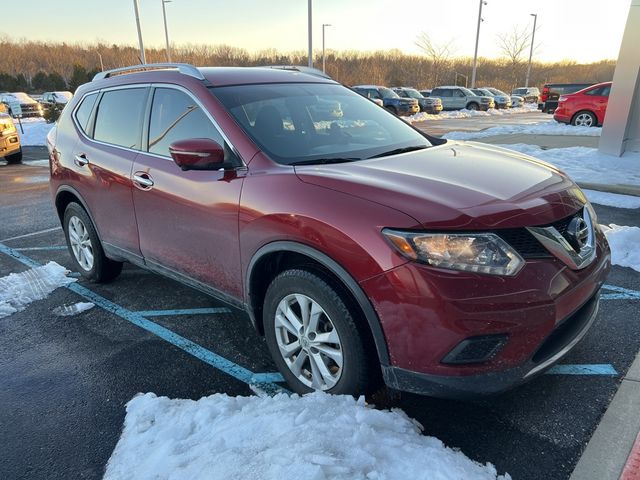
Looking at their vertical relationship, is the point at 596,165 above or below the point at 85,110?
below

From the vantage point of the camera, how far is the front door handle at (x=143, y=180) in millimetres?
3418

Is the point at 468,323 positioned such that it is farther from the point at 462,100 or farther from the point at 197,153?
the point at 462,100

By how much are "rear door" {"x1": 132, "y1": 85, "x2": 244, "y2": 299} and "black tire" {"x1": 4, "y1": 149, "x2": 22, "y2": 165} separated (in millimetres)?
11904

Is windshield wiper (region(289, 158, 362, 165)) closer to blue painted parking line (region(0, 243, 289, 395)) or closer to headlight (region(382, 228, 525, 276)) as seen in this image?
headlight (region(382, 228, 525, 276))

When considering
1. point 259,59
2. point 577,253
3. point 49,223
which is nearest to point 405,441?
point 577,253

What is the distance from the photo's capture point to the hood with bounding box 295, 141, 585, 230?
85.6 inches

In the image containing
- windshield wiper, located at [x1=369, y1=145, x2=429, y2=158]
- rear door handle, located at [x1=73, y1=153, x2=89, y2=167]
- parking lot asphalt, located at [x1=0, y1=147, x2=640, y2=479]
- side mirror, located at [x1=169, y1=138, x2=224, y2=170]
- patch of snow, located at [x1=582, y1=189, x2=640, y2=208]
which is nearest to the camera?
parking lot asphalt, located at [x1=0, y1=147, x2=640, y2=479]

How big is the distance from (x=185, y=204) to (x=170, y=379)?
1.12 m

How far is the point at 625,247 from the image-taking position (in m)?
4.73

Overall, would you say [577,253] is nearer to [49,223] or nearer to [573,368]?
[573,368]

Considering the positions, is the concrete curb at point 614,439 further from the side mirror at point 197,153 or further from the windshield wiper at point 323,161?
the side mirror at point 197,153

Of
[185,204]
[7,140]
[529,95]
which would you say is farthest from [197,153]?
[529,95]

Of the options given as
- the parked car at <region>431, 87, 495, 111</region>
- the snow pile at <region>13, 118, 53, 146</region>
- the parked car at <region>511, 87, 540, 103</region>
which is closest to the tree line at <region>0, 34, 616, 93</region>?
the parked car at <region>511, 87, 540, 103</region>

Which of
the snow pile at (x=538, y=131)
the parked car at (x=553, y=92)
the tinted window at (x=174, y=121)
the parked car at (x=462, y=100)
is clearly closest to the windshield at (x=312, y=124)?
the tinted window at (x=174, y=121)
